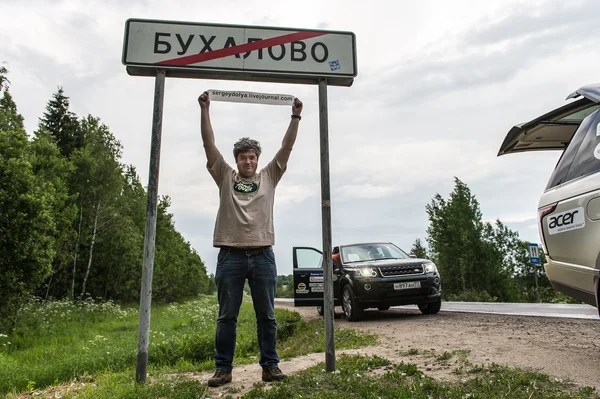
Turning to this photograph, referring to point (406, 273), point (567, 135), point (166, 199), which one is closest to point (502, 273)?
point (166, 199)

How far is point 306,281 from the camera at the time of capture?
442 inches

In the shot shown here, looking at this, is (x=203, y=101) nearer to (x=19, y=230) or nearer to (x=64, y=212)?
(x=19, y=230)

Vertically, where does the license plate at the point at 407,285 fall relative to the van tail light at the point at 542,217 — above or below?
below

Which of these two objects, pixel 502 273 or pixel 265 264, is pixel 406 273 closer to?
pixel 265 264

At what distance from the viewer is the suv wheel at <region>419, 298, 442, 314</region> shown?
10.2 metres

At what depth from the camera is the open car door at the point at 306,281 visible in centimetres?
1116

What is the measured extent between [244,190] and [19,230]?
1555 centimetres

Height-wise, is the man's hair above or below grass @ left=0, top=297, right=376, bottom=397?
above

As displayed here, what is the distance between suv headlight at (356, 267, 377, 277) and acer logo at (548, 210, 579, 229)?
6.19 metres

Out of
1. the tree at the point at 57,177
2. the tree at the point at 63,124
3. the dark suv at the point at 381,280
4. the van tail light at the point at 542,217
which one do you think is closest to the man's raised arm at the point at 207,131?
the van tail light at the point at 542,217

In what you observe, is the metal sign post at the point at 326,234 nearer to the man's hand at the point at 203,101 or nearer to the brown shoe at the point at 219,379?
the brown shoe at the point at 219,379

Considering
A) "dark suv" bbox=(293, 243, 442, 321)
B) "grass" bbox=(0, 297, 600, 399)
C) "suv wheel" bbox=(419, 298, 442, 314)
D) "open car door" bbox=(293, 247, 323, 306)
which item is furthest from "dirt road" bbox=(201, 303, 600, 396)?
"open car door" bbox=(293, 247, 323, 306)

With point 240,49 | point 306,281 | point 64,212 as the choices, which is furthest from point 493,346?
point 64,212

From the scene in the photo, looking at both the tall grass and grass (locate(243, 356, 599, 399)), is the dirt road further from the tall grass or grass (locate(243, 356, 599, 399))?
the tall grass
